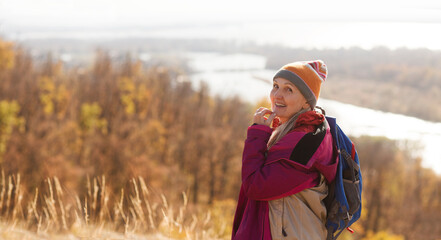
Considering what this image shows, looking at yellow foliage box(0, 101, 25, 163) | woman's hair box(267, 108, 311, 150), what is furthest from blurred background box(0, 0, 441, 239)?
woman's hair box(267, 108, 311, 150)

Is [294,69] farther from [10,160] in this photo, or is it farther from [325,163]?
[10,160]

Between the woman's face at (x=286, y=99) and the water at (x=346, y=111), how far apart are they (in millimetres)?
38187

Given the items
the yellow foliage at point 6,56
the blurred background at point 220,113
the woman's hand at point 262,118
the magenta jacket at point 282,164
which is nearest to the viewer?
the magenta jacket at point 282,164

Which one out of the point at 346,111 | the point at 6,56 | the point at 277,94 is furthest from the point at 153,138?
the point at 277,94

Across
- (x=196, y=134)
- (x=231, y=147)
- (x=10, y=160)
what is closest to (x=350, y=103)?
(x=231, y=147)

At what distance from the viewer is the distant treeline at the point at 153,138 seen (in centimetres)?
4225

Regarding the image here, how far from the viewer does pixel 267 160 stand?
199cm

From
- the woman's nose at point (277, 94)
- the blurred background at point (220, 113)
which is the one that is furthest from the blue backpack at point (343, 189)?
the blurred background at point (220, 113)

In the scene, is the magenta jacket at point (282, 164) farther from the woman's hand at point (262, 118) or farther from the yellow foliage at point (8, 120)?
the yellow foliage at point (8, 120)

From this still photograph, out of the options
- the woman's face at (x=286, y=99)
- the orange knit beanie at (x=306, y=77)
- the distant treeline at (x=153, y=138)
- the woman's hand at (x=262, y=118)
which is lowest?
the distant treeline at (x=153, y=138)

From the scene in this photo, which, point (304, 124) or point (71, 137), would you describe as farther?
point (71, 137)

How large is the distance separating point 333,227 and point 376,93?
68.0 metres

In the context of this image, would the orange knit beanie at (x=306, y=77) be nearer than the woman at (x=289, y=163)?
No

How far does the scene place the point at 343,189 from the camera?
2064mm
